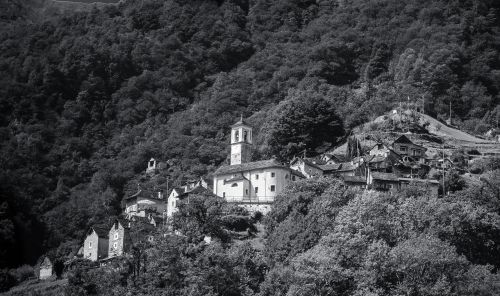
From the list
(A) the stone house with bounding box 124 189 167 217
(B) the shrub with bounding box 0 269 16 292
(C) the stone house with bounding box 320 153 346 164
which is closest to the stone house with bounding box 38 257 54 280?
(B) the shrub with bounding box 0 269 16 292

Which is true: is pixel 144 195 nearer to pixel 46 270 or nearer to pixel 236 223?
pixel 46 270

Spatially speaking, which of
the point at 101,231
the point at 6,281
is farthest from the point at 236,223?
the point at 6,281

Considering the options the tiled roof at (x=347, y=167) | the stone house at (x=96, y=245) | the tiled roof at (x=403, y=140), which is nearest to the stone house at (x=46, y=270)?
the stone house at (x=96, y=245)

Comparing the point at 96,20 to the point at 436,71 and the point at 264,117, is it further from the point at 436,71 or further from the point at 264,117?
the point at 436,71

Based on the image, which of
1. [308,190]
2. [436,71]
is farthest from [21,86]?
[308,190]

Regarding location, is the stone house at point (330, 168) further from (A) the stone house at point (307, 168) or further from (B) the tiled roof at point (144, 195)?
(B) the tiled roof at point (144, 195)

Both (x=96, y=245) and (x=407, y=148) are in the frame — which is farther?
(x=407, y=148)

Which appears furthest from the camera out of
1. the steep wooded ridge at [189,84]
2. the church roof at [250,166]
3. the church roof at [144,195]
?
the steep wooded ridge at [189,84]
